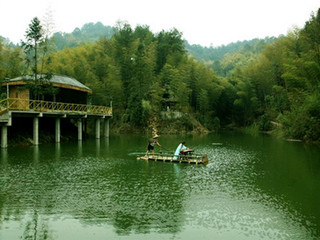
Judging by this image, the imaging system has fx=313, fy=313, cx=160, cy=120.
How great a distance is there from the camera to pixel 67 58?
43312 millimetres

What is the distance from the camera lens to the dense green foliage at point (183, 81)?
33281mm

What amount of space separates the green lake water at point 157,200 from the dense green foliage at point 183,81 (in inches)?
749

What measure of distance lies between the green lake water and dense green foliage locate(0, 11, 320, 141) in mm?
19025

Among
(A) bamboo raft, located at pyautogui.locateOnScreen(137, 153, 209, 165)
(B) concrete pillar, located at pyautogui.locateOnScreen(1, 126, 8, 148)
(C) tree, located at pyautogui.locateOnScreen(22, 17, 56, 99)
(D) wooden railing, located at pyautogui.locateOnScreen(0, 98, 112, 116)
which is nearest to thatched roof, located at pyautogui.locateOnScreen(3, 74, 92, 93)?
(C) tree, located at pyautogui.locateOnScreen(22, 17, 56, 99)

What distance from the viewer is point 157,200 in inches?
388

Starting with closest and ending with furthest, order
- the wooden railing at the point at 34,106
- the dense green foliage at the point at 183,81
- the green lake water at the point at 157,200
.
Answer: the green lake water at the point at 157,200, the wooden railing at the point at 34,106, the dense green foliage at the point at 183,81

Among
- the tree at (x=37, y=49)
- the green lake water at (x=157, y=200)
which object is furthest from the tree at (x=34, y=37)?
the green lake water at (x=157, y=200)

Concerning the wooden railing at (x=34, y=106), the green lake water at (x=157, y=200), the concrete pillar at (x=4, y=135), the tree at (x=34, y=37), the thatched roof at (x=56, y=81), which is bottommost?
the green lake water at (x=157, y=200)

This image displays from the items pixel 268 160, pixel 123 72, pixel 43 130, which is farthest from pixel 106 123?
pixel 268 160

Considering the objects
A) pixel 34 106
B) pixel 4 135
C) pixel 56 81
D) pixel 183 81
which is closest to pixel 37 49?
pixel 56 81

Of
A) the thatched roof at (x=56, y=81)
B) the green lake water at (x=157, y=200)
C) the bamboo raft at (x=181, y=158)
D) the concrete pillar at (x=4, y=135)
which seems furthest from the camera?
the thatched roof at (x=56, y=81)

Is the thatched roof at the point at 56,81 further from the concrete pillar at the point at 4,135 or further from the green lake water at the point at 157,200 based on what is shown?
the green lake water at the point at 157,200

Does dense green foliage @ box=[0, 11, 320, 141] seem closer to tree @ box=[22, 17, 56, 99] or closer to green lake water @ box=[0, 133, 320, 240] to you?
tree @ box=[22, 17, 56, 99]

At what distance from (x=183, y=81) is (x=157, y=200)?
3838 centimetres
